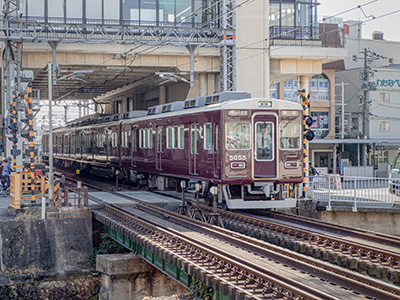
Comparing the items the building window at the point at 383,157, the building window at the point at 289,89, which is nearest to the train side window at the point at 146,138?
the building window at the point at 289,89

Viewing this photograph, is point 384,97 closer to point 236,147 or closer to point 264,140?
point 264,140

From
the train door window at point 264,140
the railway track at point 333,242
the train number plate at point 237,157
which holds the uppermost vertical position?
the train door window at point 264,140

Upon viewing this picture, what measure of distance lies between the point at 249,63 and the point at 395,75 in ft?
77.9

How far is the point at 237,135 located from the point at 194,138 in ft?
7.31

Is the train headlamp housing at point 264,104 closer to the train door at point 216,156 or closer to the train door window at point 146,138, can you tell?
the train door at point 216,156

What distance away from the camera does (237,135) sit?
16359 millimetres

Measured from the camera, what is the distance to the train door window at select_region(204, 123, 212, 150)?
17.0 meters

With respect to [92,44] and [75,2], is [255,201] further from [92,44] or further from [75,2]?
[75,2]

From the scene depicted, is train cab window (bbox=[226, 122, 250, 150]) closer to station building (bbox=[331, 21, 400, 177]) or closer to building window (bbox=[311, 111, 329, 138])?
station building (bbox=[331, 21, 400, 177])

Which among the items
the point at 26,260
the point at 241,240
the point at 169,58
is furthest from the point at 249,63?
the point at 241,240

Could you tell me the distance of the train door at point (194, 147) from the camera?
59.3 ft

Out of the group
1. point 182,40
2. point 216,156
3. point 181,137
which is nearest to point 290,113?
point 216,156

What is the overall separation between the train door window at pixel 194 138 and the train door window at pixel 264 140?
2135mm

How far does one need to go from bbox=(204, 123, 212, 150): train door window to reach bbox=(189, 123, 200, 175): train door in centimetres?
60
